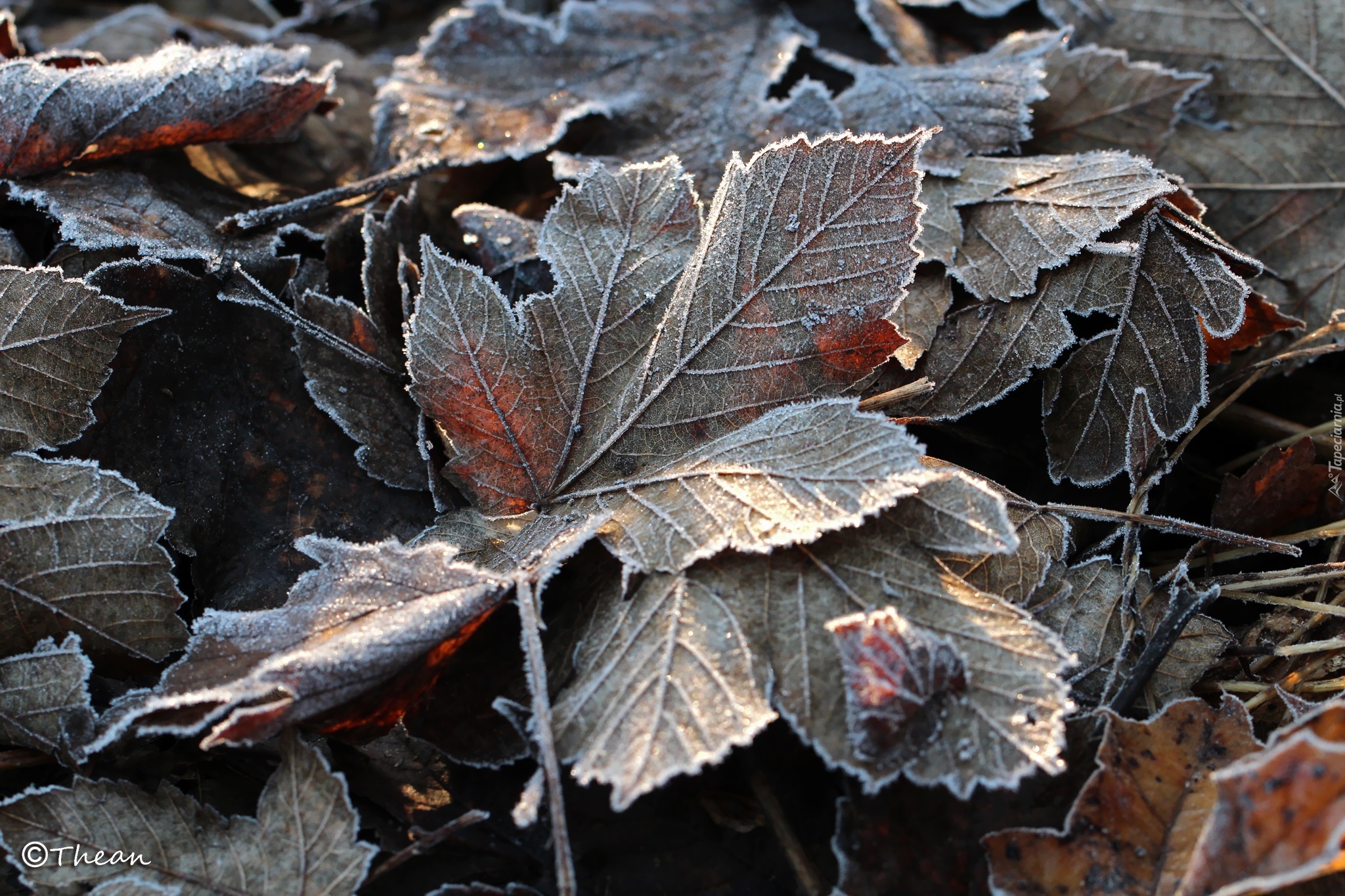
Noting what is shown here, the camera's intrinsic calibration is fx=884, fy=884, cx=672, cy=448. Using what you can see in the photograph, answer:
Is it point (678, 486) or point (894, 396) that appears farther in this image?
point (894, 396)

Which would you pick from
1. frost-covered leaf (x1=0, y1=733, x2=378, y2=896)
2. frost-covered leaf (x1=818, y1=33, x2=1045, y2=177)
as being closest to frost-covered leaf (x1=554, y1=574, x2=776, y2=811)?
frost-covered leaf (x1=0, y1=733, x2=378, y2=896)

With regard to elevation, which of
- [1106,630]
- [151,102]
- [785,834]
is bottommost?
[785,834]

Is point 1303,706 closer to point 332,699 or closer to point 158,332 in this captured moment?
point 332,699

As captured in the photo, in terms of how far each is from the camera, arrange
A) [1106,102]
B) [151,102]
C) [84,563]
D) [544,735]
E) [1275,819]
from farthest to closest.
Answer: [1106,102], [151,102], [84,563], [544,735], [1275,819]

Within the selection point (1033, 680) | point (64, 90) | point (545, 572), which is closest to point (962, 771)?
point (1033, 680)

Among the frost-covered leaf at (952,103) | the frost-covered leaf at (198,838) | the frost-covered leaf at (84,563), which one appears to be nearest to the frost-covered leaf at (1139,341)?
the frost-covered leaf at (952,103)

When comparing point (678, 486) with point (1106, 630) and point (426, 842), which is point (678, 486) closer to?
point (426, 842)

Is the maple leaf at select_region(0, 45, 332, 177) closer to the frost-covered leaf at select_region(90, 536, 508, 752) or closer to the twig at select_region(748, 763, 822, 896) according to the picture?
the frost-covered leaf at select_region(90, 536, 508, 752)

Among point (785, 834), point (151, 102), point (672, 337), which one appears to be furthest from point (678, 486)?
point (151, 102)
